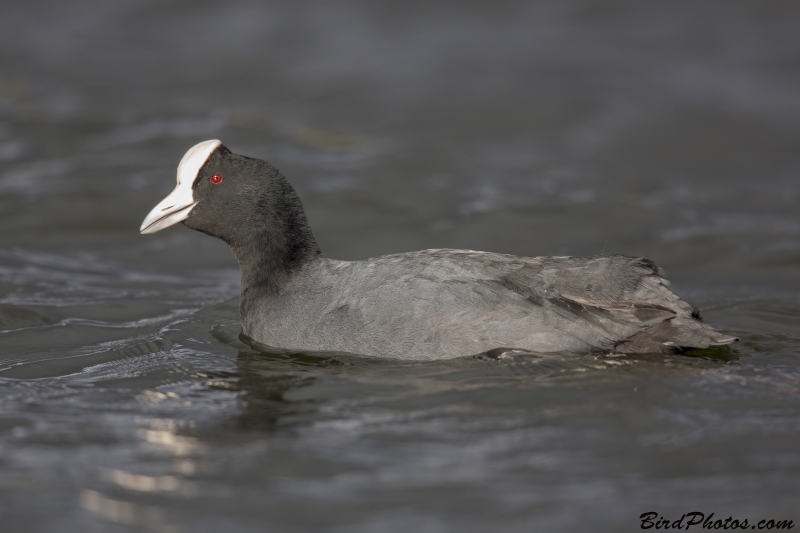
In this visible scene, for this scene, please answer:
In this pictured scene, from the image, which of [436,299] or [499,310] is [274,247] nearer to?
[436,299]

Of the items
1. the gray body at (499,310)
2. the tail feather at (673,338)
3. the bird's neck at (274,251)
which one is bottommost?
the tail feather at (673,338)

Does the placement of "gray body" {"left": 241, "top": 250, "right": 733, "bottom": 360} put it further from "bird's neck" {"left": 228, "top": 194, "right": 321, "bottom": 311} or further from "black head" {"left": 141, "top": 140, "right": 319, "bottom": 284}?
"black head" {"left": 141, "top": 140, "right": 319, "bottom": 284}

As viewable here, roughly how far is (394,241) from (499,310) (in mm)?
3399

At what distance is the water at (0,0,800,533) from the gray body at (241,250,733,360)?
0.11 meters

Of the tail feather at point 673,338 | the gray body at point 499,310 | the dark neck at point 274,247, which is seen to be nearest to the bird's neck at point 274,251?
the dark neck at point 274,247

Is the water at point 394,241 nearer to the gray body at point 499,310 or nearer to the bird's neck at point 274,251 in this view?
the gray body at point 499,310

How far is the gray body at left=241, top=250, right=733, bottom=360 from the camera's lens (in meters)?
4.35

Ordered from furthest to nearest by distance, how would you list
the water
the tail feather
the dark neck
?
the dark neck, the tail feather, the water

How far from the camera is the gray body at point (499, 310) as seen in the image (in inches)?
171

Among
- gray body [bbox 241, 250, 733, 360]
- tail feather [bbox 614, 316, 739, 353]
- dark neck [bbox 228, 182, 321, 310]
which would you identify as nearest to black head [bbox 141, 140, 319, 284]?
dark neck [bbox 228, 182, 321, 310]

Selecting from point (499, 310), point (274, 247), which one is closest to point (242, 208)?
point (274, 247)

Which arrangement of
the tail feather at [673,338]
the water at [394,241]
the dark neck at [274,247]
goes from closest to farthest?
the water at [394,241] < the tail feather at [673,338] < the dark neck at [274,247]

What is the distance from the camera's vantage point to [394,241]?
7707 millimetres

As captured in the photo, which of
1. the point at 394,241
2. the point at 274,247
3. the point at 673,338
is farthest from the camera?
the point at 394,241
